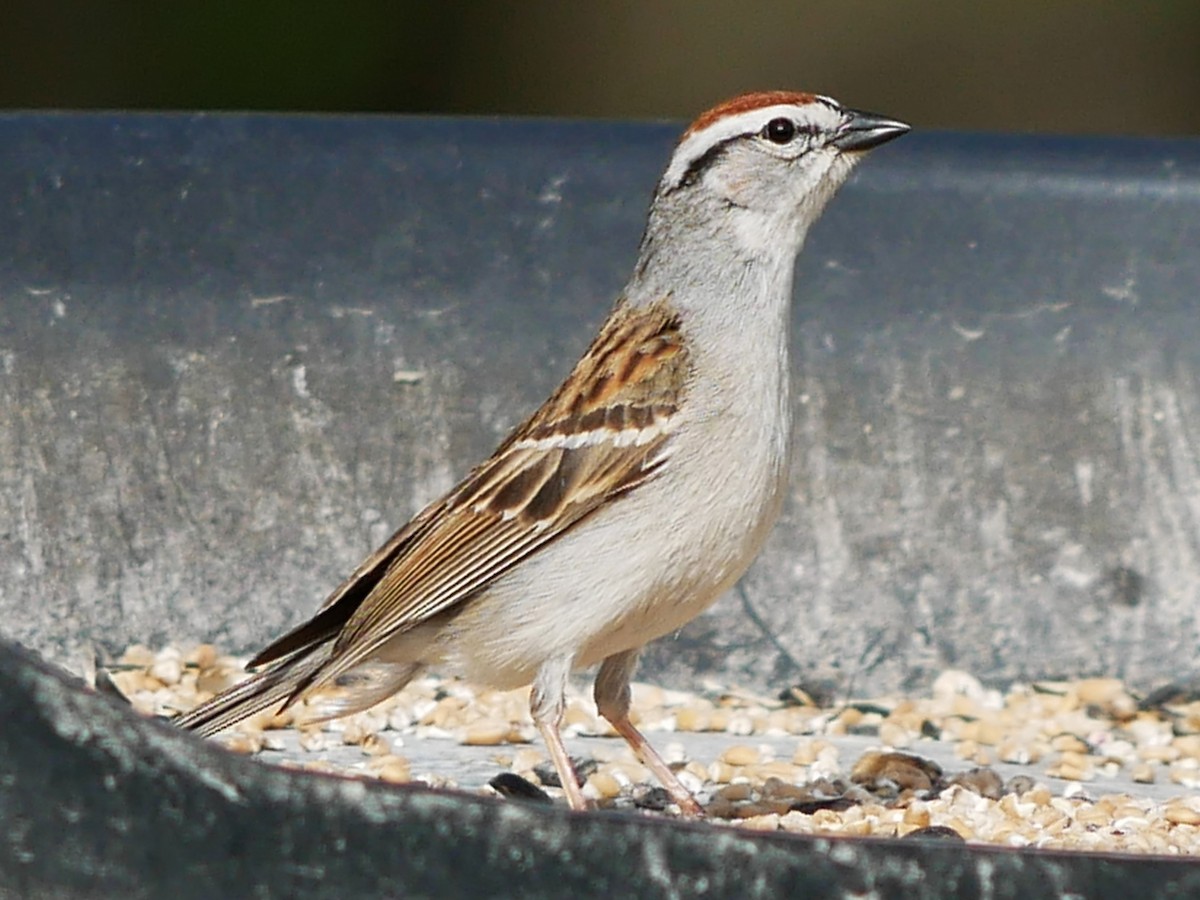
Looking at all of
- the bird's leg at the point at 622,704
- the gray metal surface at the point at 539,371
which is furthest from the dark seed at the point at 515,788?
the gray metal surface at the point at 539,371

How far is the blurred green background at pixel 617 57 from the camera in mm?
8602

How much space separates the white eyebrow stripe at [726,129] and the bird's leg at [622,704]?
3.03ft

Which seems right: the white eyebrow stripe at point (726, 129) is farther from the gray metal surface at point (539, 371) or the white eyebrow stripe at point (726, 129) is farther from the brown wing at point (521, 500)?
the gray metal surface at point (539, 371)

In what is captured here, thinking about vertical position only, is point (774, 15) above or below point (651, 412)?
above

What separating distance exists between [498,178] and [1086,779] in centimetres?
173

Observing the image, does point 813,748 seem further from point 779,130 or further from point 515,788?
point 779,130

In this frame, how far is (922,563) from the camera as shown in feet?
15.8

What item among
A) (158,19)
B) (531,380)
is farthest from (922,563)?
(158,19)

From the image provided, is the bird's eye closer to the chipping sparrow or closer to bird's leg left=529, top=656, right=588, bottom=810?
the chipping sparrow

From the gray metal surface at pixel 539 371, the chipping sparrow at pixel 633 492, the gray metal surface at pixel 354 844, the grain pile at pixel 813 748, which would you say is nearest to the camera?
the gray metal surface at pixel 354 844

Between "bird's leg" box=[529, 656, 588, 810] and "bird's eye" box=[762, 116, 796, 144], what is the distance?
3.42 ft

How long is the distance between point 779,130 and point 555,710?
1.14 meters

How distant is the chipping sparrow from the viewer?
3.78 m

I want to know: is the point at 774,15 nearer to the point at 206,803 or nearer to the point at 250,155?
the point at 250,155
